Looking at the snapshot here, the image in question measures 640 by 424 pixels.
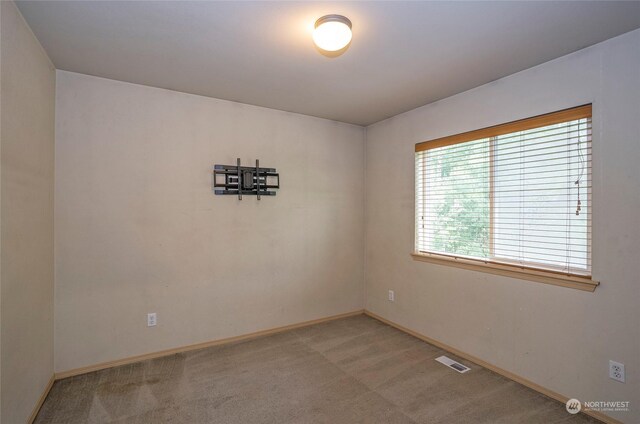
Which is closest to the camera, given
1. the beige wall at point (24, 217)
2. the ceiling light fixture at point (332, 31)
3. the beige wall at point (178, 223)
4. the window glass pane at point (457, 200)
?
the beige wall at point (24, 217)

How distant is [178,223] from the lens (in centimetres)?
304

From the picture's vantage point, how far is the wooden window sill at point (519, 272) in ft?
7.14

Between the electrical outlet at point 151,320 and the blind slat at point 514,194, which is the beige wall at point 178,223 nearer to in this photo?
the electrical outlet at point 151,320

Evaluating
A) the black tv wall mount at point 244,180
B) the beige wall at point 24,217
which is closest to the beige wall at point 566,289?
the black tv wall mount at point 244,180

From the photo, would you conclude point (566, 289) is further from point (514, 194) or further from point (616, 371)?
point (514, 194)

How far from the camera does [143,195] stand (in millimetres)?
2887

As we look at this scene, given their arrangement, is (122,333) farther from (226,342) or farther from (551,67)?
(551,67)

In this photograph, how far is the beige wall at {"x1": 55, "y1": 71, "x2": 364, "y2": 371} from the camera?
104 inches

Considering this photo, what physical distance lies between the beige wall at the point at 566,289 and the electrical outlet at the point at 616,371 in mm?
28

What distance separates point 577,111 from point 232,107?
2985 mm

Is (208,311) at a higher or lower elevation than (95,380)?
higher

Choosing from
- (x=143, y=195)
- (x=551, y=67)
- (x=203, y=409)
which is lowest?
(x=203, y=409)

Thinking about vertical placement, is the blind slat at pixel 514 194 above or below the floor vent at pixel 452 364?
above

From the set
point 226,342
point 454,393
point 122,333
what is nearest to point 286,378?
point 226,342
